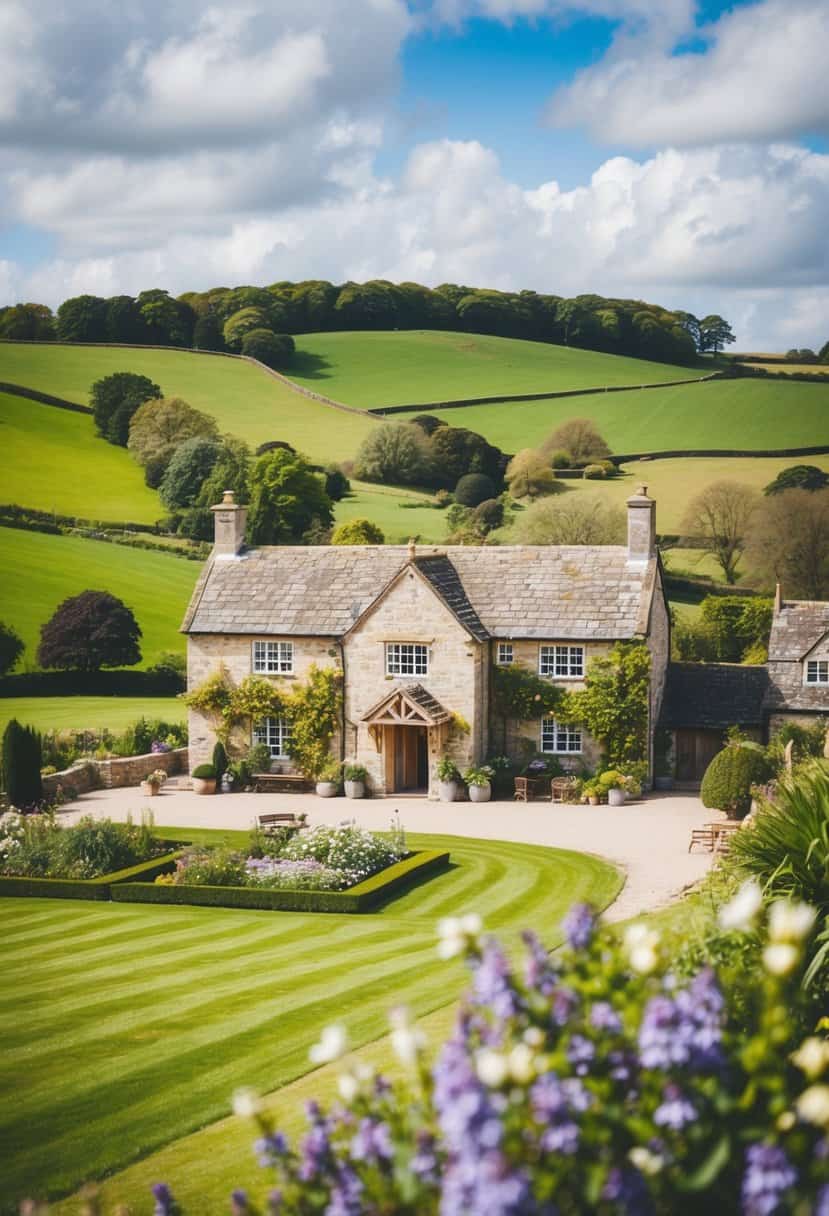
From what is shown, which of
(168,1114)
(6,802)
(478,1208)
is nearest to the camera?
(478,1208)

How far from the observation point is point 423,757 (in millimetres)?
40688

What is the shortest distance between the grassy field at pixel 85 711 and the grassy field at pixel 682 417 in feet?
130

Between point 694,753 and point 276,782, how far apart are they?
12702mm

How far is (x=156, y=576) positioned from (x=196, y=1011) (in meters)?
52.6

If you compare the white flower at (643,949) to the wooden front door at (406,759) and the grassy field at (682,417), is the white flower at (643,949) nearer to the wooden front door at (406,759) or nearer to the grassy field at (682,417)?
Result: the wooden front door at (406,759)

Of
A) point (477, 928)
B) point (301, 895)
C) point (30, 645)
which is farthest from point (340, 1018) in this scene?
point (30, 645)

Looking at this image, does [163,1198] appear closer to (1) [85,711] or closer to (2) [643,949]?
(2) [643,949]

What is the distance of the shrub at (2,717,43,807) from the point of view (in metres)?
34.7

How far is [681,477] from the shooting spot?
80.4 metres

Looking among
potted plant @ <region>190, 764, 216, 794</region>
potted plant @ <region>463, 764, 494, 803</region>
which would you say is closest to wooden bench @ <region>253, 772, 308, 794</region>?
potted plant @ <region>190, 764, 216, 794</region>

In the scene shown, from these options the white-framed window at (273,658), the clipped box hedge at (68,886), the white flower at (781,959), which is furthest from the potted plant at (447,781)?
the white flower at (781,959)

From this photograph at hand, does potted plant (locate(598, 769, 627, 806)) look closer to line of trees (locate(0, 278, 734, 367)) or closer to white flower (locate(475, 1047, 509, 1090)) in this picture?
white flower (locate(475, 1047, 509, 1090))

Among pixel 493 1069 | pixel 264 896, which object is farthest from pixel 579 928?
pixel 264 896

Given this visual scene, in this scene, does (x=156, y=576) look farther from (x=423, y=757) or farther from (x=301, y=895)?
(x=301, y=895)
